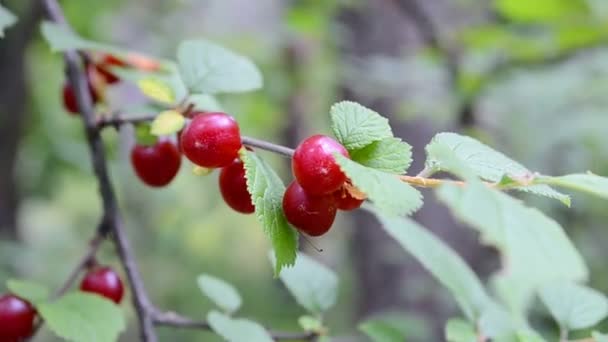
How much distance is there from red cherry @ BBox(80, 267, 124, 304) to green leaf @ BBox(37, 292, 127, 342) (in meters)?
0.07

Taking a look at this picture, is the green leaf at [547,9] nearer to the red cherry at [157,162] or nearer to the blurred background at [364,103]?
the blurred background at [364,103]

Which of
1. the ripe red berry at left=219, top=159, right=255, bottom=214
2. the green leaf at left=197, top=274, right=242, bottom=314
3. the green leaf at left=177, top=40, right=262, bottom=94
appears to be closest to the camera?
the ripe red berry at left=219, top=159, right=255, bottom=214

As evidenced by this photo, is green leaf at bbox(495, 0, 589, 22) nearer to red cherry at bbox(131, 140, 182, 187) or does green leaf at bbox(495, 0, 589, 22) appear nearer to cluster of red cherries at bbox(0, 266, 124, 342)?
red cherry at bbox(131, 140, 182, 187)

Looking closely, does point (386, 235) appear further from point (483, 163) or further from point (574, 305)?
→ point (483, 163)

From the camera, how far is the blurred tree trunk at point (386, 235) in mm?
2570

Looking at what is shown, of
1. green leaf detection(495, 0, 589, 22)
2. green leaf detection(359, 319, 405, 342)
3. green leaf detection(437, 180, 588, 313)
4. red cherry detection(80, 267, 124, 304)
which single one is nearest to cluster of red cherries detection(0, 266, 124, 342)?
red cherry detection(80, 267, 124, 304)

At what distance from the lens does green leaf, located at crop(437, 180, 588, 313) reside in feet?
1.30

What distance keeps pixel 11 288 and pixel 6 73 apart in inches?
53.4

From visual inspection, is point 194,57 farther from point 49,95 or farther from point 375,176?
point 49,95

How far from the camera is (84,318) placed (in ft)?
2.48

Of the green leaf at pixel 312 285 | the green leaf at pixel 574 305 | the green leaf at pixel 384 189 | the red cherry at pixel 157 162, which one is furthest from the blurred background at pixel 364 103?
the green leaf at pixel 384 189

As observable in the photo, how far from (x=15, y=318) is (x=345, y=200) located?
47cm

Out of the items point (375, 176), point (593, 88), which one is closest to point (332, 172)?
point (375, 176)

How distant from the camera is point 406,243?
856 mm
